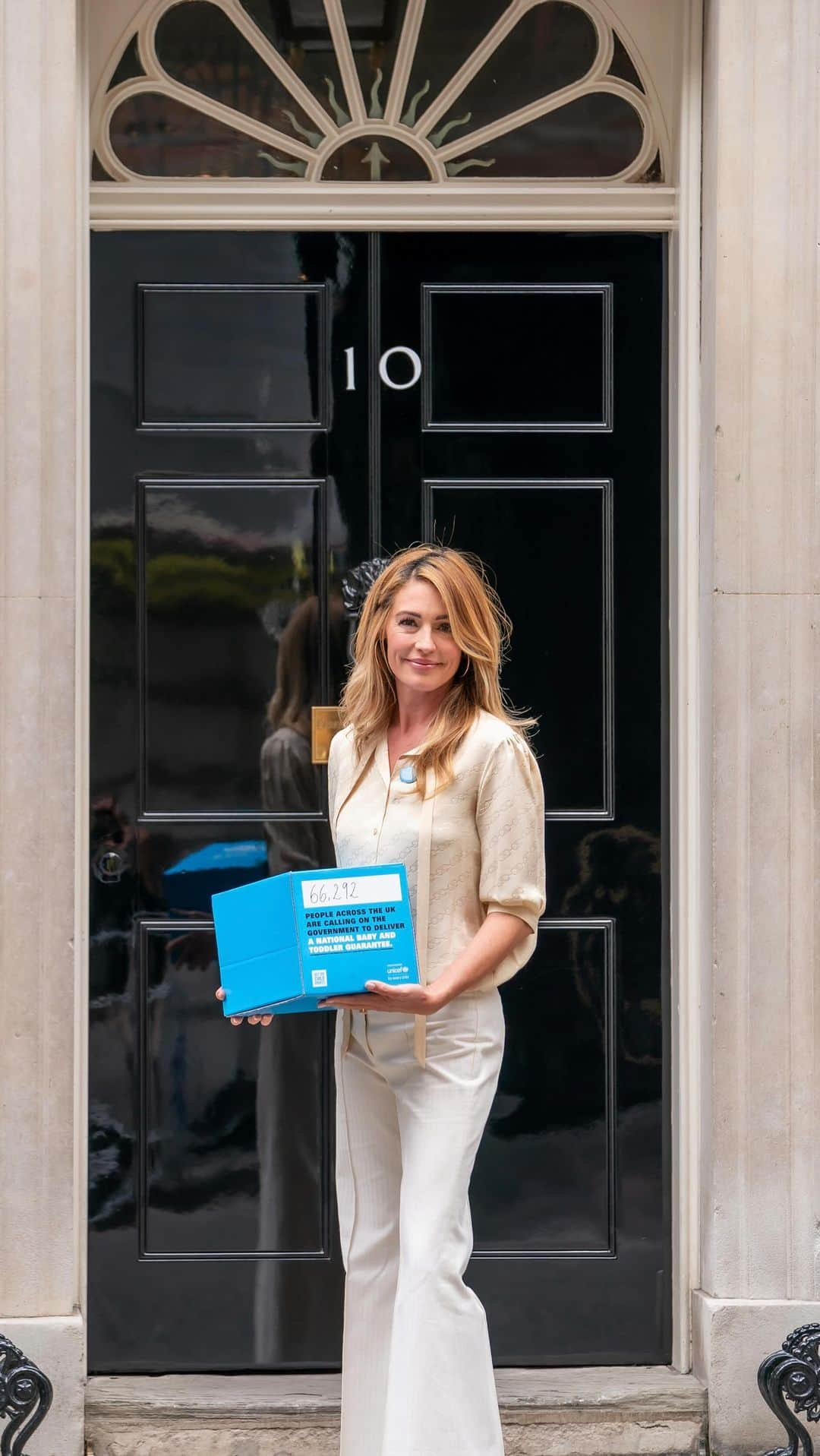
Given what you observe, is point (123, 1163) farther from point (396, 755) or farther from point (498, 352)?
point (498, 352)

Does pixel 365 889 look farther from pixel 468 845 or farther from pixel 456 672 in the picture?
pixel 456 672

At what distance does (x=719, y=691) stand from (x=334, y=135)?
72.6 inches

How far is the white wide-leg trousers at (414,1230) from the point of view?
329 centimetres

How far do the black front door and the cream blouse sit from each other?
1.10m

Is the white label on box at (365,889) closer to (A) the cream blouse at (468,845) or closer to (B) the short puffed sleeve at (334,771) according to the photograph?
(A) the cream blouse at (468,845)

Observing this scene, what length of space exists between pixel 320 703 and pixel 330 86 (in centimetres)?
169

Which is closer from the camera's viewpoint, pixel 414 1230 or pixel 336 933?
pixel 336 933

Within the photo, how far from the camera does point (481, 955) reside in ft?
10.9

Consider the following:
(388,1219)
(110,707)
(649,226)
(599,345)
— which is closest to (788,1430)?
(388,1219)

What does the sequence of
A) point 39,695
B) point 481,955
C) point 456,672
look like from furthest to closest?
point 39,695
point 456,672
point 481,955

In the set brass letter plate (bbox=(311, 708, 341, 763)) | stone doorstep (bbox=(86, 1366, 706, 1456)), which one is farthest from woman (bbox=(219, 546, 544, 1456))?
brass letter plate (bbox=(311, 708, 341, 763))

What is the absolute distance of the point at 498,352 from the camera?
456cm

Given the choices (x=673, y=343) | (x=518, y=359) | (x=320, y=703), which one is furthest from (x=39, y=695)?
(x=673, y=343)

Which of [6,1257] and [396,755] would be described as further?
[6,1257]
